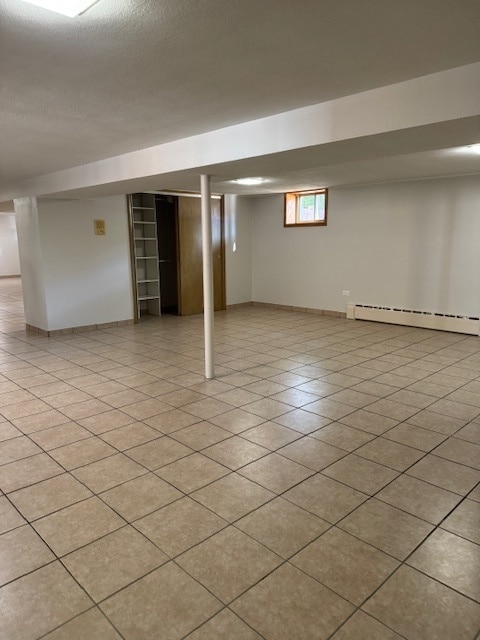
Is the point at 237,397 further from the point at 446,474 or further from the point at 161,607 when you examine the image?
the point at 161,607

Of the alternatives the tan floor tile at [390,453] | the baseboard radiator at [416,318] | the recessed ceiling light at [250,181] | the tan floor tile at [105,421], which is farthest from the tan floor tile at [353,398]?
the recessed ceiling light at [250,181]

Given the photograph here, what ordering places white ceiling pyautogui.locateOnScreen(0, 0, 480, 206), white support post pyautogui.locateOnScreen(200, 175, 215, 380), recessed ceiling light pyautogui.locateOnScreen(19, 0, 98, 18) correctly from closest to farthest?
recessed ceiling light pyautogui.locateOnScreen(19, 0, 98, 18) < white ceiling pyautogui.locateOnScreen(0, 0, 480, 206) < white support post pyautogui.locateOnScreen(200, 175, 215, 380)

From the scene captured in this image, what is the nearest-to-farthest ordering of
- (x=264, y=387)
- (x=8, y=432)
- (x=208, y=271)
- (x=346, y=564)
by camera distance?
1. (x=346, y=564)
2. (x=8, y=432)
3. (x=264, y=387)
4. (x=208, y=271)

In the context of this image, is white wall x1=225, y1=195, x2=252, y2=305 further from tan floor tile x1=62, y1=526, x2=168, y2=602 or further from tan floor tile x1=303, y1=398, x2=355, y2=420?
tan floor tile x1=62, y1=526, x2=168, y2=602

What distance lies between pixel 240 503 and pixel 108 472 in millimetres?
909

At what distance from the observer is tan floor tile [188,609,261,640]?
1.60 m

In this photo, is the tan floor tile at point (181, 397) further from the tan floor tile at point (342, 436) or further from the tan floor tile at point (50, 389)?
the tan floor tile at point (342, 436)

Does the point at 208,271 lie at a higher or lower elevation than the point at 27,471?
higher

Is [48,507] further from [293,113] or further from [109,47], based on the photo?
[293,113]

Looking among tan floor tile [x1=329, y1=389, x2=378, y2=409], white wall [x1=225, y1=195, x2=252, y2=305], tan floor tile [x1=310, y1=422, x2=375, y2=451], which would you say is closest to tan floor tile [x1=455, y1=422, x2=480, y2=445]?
tan floor tile [x1=310, y1=422, x2=375, y2=451]

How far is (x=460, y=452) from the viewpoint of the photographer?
2982 millimetres

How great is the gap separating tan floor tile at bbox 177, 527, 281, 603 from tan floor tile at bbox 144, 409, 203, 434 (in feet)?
4.26

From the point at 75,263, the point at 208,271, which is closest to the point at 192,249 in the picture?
the point at 75,263

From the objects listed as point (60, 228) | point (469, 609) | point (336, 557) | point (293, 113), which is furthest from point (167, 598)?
point (60, 228)
